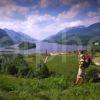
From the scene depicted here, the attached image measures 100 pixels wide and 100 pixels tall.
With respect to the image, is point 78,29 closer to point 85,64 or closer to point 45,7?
point 45,7

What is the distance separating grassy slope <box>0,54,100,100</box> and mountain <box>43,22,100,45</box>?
0.52 metres

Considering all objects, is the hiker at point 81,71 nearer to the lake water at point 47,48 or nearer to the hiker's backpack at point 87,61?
the hiker's backpack at point 87,61

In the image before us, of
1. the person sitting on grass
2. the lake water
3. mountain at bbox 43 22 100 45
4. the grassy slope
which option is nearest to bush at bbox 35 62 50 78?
the grassy slope

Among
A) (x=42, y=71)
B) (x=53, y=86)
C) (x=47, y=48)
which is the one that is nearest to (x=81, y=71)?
(x=53, y=86)

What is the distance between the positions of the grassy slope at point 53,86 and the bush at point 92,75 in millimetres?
304

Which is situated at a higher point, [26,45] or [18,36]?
[18,36]

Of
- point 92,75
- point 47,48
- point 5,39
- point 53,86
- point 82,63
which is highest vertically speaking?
point 5,39

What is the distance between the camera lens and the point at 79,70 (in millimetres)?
5988

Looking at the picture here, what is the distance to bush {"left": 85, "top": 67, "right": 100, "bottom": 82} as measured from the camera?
19.4ft

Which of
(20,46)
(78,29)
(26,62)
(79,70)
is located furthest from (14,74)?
(78,29)

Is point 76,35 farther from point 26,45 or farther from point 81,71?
point 81,71

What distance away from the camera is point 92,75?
235 inches

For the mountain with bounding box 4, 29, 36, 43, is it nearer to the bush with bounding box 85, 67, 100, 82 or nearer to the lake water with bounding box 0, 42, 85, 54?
the lake water with bounding box 0, 42, 85, 54

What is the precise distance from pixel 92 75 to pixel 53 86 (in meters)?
1.01
